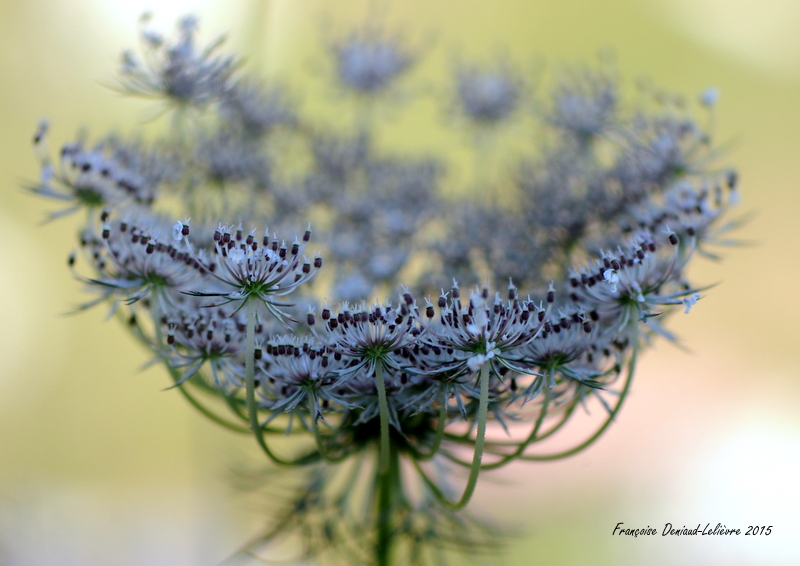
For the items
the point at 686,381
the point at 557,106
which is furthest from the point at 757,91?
the point at 557,106

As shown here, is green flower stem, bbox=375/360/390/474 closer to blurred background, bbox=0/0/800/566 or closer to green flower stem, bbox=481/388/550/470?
green flower stem, bbox=481/388/550/470

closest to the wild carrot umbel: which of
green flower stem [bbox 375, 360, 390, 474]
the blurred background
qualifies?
green flower stem [bbox 375, 360, 390, 474]

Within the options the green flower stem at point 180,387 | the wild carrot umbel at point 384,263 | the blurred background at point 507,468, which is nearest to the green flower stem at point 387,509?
the wild carrot umbel at point 384,263

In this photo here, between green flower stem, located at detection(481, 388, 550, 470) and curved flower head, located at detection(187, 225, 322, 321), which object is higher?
curved flower head, located at detection(187, 225, 322, 321)

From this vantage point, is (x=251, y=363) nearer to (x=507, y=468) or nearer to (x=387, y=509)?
(x=387, y=509)

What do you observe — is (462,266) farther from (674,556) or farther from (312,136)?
(674,556)

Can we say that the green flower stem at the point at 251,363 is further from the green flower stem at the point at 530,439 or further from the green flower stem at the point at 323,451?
the green flower stem at the point at 530,439
